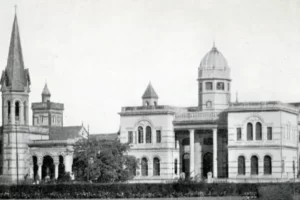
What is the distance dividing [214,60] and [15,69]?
21385 millimetres

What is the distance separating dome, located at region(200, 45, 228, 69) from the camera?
313 ft

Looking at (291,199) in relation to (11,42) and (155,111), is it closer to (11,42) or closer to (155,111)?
(155,111)

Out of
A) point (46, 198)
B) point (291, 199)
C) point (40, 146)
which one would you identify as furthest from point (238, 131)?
point (291, 199)

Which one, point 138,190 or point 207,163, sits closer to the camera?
point 138,190

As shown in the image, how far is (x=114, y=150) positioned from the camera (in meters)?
84.1

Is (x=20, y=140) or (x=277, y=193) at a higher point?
(x=20, y=140)

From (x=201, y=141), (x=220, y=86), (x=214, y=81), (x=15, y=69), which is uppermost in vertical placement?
(x=15, y=69)

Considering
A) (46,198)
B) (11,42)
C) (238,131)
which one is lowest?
(46,198)

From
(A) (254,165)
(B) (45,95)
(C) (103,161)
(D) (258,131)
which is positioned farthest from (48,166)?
(B) (45,95)

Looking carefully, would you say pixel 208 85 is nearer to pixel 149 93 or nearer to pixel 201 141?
pixel 201 141

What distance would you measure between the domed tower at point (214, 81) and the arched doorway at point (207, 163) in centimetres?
511

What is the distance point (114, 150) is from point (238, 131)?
12.2m

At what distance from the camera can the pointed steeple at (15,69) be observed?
3942 inches

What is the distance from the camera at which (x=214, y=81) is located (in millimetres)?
95625
